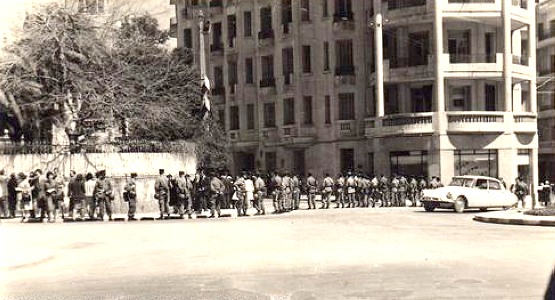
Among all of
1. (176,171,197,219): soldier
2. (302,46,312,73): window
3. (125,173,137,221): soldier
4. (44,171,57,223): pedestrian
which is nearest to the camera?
(44,171,57,223): pedestrian

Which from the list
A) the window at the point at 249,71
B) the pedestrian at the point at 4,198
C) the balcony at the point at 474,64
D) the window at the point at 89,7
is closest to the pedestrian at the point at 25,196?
the pedestrian at the point at 4,198

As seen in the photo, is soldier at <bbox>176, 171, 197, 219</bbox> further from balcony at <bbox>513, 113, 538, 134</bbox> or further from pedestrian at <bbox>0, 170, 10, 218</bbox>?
balcony at <bbox>513, 113, 538, 134</bbox>

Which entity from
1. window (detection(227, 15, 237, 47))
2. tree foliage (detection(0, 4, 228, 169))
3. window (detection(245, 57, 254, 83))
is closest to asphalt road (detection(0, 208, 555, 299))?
tree foliage (detection(0, 4, 228, 169))

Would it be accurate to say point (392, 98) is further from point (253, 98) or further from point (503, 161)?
point (253, 98)

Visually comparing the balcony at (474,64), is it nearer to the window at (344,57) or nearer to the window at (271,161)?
the window at (344,57)

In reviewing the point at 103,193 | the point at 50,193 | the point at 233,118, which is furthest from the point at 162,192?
the point at 233,118

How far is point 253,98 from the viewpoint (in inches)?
1921

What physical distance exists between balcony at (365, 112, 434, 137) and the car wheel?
11.9 metres

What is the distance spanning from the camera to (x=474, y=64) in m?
39.0

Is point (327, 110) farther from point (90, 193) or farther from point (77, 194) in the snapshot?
point (77, 194)

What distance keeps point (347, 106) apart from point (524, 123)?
10492 mm

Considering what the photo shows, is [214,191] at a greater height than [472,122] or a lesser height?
lesser

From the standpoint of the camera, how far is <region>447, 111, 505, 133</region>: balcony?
125 ft

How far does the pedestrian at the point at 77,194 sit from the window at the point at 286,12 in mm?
25330
